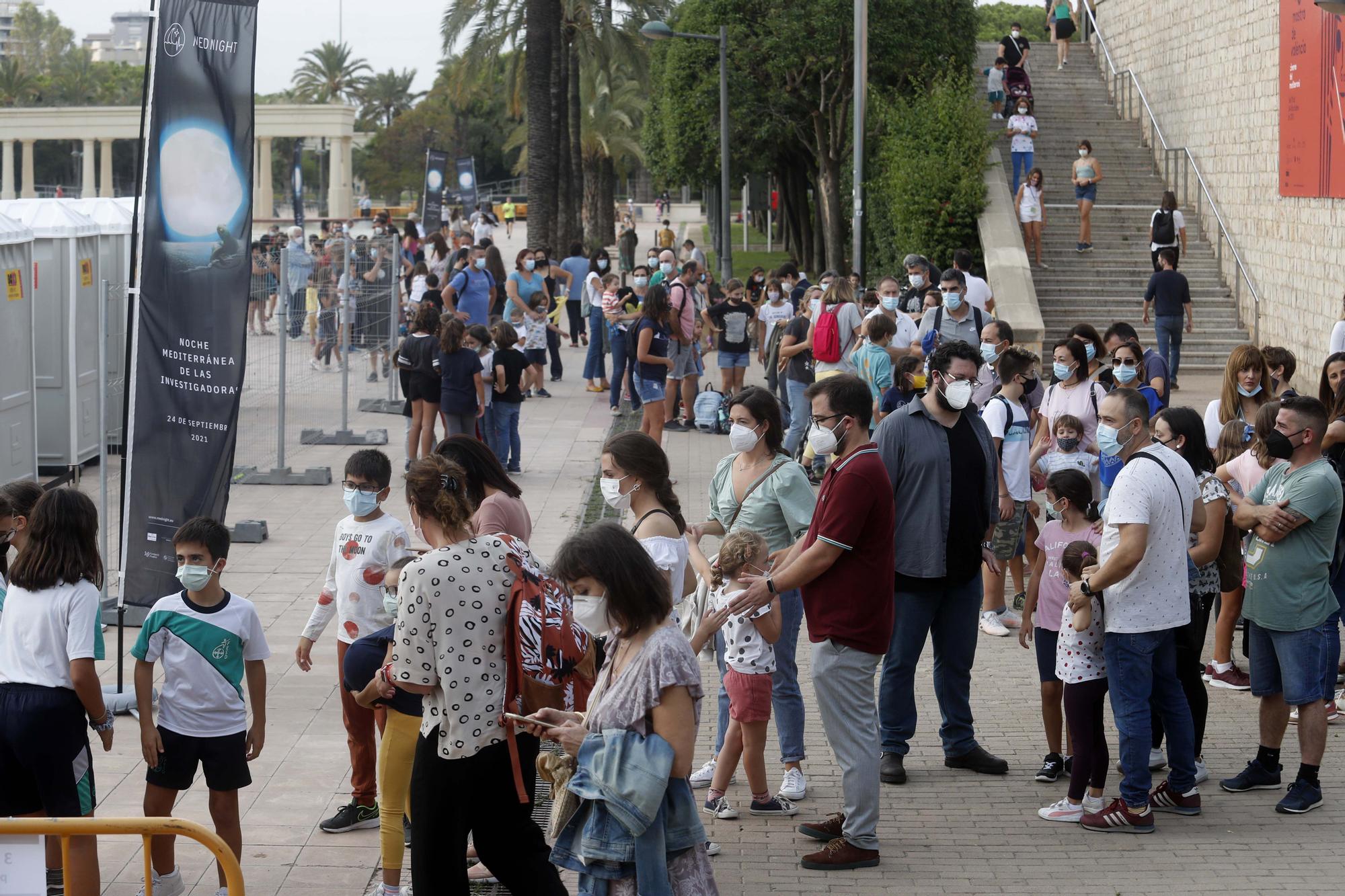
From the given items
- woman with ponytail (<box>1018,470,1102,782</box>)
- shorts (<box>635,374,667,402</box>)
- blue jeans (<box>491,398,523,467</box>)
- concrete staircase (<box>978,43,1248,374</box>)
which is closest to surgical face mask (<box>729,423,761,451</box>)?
woman with ponytail (<box>1018,470,1102,782</box>)

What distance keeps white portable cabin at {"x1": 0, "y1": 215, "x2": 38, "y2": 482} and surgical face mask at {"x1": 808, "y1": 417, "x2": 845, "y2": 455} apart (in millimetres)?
8216

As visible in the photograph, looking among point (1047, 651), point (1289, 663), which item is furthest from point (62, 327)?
point (1289, 663)

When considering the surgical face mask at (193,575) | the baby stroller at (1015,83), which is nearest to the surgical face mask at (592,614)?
the surgical face mask at (193,575)

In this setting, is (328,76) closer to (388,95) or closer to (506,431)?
(388,95)

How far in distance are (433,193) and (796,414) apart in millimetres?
17553

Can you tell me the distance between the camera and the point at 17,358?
1214 cm

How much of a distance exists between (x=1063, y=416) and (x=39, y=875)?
253 inches

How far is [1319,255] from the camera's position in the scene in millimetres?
18469

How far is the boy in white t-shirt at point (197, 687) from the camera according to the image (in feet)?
16.5

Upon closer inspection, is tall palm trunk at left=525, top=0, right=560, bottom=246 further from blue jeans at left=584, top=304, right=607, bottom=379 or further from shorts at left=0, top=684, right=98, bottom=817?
shorts at left=0, top=684, right=98, bottom=817

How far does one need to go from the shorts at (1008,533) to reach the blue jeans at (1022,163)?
55.3 feet

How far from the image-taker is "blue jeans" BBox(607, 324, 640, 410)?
17.5 m

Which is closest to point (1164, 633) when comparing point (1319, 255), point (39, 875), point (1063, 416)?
point (1063, 416)

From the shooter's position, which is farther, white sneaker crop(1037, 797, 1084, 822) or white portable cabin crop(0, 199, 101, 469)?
white portable cabin crop(0, 199, 101, 469)
